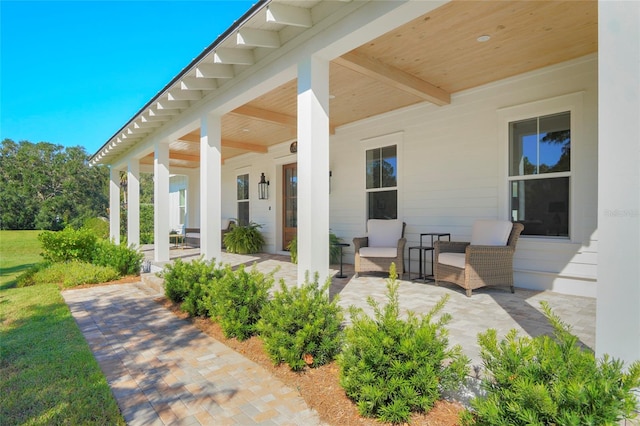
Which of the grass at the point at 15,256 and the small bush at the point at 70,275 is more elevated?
the small bush at the point at 70,275

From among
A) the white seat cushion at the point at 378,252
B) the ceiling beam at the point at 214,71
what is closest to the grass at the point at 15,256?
the ceiling beam at the point at 214,71

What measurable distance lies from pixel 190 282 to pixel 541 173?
4703 millimetres

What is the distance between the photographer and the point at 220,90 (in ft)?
15.6

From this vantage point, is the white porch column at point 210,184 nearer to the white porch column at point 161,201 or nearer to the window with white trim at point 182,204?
the white porch column at point 161,201

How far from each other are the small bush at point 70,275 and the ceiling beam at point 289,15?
5518mm

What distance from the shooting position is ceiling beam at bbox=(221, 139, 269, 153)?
8.33 meters

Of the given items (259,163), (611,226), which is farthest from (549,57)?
(259,163)

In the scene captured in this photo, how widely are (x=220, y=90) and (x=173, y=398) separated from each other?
3936mm

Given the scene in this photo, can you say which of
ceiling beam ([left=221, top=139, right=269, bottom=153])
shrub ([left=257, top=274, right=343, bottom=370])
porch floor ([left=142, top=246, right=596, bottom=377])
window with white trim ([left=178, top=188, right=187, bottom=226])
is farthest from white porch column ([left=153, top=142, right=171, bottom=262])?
window with white trim ([left=178, top=188, right=187, bottom=226])

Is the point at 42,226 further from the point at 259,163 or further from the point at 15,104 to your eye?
the point at 259,163

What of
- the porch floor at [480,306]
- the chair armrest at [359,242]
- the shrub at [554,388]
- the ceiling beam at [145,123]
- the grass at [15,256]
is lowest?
the grass at [15,256]

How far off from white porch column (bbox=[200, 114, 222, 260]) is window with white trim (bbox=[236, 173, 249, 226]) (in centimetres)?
508

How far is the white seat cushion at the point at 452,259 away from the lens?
13.5 ft

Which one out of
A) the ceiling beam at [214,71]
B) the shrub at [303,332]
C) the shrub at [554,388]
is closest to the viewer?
the shrub at [554,388]
